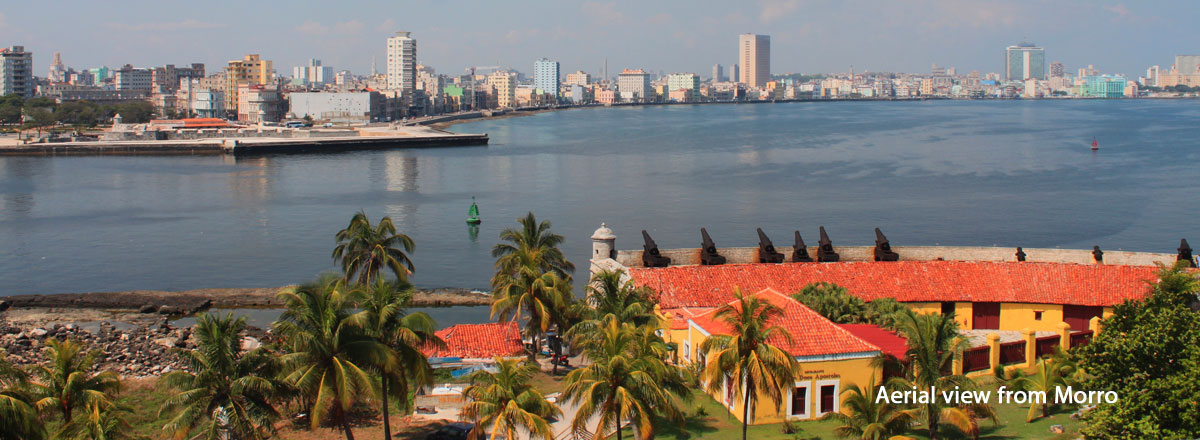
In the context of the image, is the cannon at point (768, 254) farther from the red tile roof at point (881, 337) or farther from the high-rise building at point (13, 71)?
the high-rise building at point (13, 71)

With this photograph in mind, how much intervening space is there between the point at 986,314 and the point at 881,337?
520 centimetres

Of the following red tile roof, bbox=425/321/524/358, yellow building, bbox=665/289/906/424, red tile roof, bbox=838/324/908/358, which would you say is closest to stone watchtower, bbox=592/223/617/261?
red tile roof, bbox=425/321/524/358

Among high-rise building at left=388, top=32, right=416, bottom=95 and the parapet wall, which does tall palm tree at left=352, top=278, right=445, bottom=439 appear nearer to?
the parapet wall

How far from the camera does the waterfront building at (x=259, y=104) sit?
138 meters

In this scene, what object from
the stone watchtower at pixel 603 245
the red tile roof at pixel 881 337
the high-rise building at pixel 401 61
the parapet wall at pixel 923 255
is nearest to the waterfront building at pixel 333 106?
the high-rise building at pixel 401 61

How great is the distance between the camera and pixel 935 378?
1364cm

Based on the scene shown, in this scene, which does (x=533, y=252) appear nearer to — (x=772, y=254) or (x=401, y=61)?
(x=772, y=254)

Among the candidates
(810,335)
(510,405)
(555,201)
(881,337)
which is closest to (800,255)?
(881,337)

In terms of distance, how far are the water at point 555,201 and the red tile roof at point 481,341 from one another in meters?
12.6

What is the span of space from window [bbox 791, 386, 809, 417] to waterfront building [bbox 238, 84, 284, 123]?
411ft

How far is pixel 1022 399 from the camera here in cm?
1606

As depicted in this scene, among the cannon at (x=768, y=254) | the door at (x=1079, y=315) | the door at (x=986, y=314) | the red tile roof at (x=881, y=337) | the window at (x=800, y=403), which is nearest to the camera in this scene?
the window at (x=800, y=403)

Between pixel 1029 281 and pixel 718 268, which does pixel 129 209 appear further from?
pixel 1029 281

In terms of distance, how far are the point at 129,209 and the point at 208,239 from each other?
1289 centimetres
